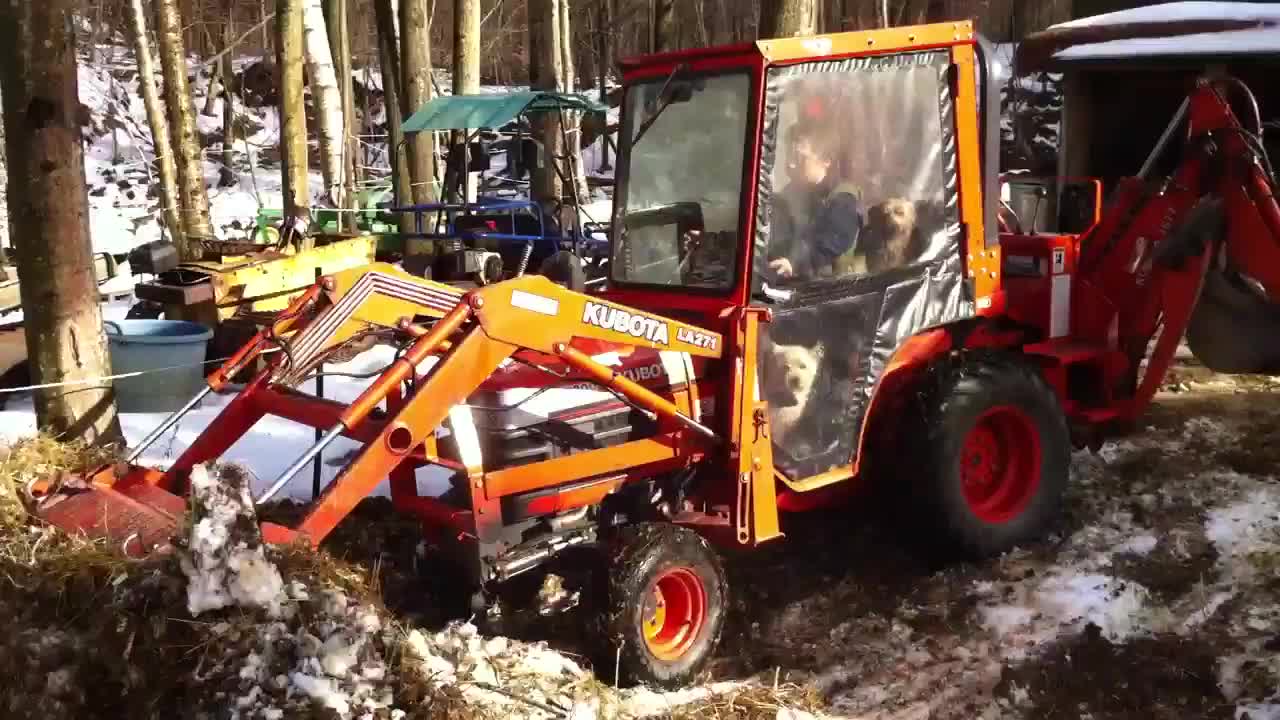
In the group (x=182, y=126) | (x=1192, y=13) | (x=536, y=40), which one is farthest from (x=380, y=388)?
(x=536, y=40)

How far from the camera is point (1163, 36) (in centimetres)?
976

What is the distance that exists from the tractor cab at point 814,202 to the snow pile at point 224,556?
6.41 ft

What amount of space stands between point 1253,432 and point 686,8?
120 ft

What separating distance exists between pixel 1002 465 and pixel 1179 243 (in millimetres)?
1432

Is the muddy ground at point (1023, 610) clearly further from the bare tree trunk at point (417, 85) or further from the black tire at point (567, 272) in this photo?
the bare tree trunk at point (417, 85)

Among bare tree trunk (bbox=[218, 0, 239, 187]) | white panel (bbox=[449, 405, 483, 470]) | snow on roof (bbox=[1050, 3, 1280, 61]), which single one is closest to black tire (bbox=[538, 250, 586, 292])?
white panel (bbox=[449, 405, 483, 470])

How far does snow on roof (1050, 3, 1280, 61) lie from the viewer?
30.6 ft

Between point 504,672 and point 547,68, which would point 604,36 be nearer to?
point 547,68

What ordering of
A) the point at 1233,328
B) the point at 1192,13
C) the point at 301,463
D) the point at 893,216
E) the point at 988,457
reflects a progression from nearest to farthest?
the point at 301,463 < the point at 893,216 < the point at 988,457 < the point at 1233,328 < the point at 1192,13

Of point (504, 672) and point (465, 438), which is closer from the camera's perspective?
point (504, 672)

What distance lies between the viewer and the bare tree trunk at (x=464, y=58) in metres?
14.6

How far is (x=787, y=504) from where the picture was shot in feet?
15.8

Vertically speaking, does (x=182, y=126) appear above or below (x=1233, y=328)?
above

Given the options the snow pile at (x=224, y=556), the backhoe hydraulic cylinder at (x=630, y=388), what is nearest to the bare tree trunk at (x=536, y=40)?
the backhoe hydraulic cylinder at (x=630, y=388)
